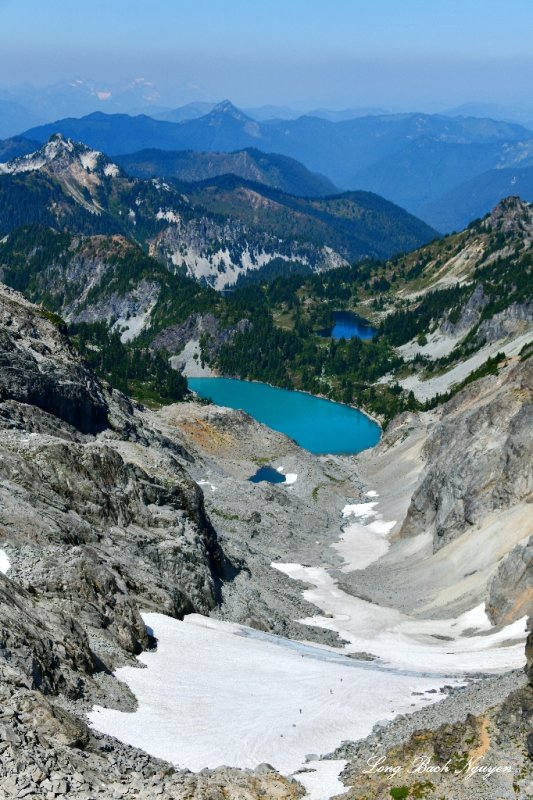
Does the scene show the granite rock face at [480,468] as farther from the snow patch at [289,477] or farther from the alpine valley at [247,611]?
the snow patch at [289,477]

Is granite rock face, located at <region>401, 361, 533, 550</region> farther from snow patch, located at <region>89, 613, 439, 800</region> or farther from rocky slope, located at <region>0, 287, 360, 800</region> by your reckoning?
snow patch, located at <region>89, 613, 439, 800</region>

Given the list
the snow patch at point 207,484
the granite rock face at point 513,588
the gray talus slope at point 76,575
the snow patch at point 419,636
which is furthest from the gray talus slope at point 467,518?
the snow patch at point 207,484

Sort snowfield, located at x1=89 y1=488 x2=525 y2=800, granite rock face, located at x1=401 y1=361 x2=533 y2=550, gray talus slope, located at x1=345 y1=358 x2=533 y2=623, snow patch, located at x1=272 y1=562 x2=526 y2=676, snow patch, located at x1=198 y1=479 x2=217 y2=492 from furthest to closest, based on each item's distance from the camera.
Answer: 1. snow patch, located at x1=198 y1=479 x2=217 y2=492
2. granite rock face, located at x1=401 y1=361 x2=533 y2=550
3. gray talus slope, located at x1=345 y1=358 x2=533 y2=623
4. snow patch, located at x1=272 y1=562 x2=526 y2=676
5. snowfield, located at x1=89 y1=488 x2=525 y2=800

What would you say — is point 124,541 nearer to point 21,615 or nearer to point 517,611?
point 21,615

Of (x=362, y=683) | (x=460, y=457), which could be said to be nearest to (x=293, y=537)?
(x=460, y=457)

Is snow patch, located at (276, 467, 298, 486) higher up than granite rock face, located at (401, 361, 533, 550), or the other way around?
granite rock face, located at (401, 361, 533, 550)

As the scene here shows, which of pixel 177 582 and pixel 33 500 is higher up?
pixel 33 500

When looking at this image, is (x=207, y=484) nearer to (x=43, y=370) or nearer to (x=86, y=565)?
→ (x=43, y=370)

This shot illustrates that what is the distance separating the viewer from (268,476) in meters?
143

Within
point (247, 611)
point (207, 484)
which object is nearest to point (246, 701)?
point (247, 611)

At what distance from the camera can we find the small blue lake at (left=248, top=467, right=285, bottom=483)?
140500 mm

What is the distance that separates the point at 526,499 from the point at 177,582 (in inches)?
1560

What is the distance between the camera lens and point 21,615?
42375mm

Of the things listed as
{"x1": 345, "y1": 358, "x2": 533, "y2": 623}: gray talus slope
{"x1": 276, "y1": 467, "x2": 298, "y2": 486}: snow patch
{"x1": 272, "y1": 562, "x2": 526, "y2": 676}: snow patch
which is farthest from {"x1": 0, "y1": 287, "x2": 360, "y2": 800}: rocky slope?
{"x1": 276, "y1": 467, "x2": 298, "y2": 486}: snow patch
